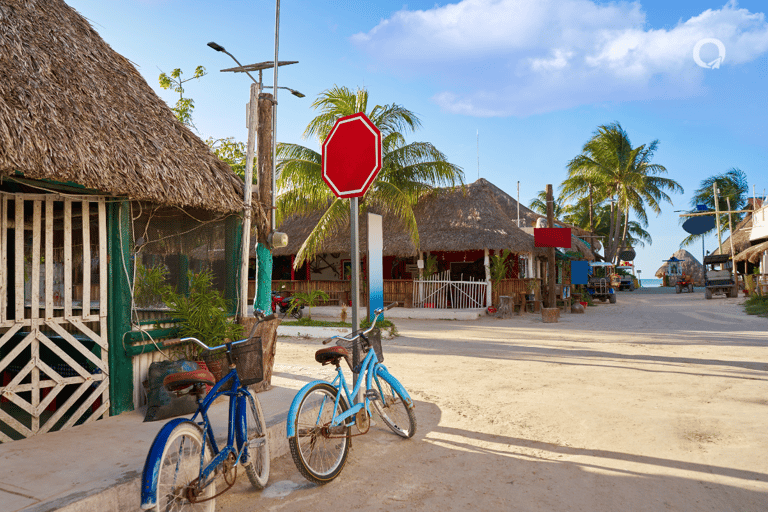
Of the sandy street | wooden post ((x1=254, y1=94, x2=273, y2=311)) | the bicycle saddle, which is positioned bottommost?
the sandy street

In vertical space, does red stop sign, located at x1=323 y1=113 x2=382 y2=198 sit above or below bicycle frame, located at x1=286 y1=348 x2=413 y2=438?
above

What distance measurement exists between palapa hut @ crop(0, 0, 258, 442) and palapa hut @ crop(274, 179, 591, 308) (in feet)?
40.4

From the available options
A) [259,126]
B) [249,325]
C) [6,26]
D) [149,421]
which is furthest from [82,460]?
[259,126]

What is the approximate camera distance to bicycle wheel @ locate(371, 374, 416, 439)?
4.57m

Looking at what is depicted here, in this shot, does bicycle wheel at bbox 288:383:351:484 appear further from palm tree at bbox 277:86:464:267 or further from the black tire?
palm tree at bbox 277:86:464:267

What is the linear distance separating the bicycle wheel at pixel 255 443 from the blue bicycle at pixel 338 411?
0.65ft

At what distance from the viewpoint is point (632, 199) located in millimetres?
34594

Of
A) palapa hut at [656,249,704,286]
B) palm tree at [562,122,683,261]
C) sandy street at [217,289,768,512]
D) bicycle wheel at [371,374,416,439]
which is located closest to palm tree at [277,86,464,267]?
sandy street at [217,289,768,512]

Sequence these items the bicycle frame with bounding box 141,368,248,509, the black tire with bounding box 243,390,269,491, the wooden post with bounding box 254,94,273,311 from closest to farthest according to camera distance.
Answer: the bicycle frame with bounding box 141,368,248,509
the black tire with bounding box 243,390,269,491
the wooden post with bounding box 254,94,273,311

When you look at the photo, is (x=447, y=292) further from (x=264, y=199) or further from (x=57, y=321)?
(x=57, y=321)

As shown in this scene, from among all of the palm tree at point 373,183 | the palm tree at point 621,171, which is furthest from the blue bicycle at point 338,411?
the palm tree at point 621,171

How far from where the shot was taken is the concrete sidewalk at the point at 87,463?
2947 mm

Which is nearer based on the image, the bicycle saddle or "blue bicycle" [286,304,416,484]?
"blue bicycle" [286,304,416,484]

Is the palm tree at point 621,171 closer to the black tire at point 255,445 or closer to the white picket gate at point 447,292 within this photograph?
the white picket gate at point 447,292
